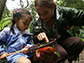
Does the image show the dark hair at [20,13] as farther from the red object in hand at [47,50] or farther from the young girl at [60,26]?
the red object in hand at [47,50]

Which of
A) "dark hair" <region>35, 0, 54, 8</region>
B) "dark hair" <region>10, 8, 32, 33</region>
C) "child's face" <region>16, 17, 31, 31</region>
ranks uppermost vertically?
"dark hair" <region>35, 0, 54, 8</region>

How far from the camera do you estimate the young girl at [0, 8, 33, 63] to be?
625 mm

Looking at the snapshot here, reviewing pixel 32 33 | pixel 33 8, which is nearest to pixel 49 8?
pixel 33 8

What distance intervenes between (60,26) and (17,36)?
35 centimetres

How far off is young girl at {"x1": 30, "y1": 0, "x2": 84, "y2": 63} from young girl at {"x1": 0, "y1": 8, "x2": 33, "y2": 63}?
107 mm

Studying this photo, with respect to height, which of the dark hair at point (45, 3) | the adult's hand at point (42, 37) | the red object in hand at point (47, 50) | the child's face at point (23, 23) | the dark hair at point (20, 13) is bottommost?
the red object in hand at point (47, 50)

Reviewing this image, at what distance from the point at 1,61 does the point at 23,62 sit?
A: 154 millimetres

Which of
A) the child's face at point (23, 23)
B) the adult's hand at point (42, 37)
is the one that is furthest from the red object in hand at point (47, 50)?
the child's face at point (23, 23)

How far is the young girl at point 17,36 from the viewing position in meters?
0.63

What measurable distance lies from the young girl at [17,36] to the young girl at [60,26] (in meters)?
0.11

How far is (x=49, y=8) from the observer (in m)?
0.67

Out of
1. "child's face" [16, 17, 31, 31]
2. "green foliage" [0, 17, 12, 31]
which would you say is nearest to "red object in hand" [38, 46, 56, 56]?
"child's face" [16, 17, 31, 31]

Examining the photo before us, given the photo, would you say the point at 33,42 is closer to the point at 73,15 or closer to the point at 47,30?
the point at 47,30

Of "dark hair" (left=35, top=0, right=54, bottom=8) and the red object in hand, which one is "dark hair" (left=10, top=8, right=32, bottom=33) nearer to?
"dark hair" (left=35, top=0, right=54, bottom=8)
